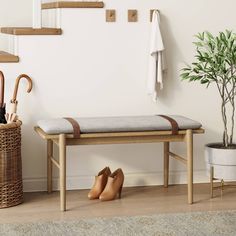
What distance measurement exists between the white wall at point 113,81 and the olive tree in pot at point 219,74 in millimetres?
120

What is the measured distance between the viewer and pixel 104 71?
177 inches

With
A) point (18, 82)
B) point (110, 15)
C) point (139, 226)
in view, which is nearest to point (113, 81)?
point (110, 15)

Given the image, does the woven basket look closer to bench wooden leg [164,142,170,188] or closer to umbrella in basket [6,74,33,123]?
umbrella in basket [6,74,33,123]

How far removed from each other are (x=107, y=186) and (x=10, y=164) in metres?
0.63

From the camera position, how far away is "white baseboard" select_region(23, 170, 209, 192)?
4.50m

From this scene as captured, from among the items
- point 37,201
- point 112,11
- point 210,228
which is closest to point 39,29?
point 112,11

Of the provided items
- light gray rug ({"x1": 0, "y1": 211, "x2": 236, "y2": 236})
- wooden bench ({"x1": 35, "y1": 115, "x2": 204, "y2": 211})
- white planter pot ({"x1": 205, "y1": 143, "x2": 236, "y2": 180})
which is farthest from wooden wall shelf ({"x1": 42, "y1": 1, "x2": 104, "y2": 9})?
light gray rug ({"x1": 0, "y1": 211, "x2": 236, "y2": 236})

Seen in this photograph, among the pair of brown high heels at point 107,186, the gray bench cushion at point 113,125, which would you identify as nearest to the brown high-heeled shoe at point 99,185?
the pair of brown high heels at point 107,186

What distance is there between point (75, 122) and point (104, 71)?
0.61m

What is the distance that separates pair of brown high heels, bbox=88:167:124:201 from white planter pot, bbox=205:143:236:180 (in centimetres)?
60

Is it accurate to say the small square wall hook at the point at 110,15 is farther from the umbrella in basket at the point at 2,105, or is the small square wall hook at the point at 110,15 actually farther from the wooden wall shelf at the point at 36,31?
the umbrella in basket at the point at 2,105

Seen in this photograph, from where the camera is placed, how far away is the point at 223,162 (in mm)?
4266

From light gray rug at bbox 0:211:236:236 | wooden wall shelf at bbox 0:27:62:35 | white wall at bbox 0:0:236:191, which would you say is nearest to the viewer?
light gray rug at bbox 0:211:236:236

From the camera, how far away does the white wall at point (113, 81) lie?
14.5 feet
